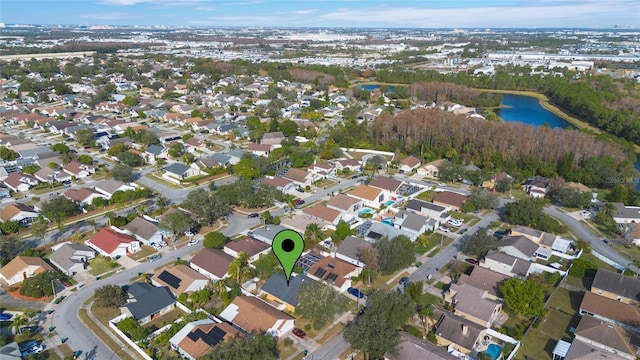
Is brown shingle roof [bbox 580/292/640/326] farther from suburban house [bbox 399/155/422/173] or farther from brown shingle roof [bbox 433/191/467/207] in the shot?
suburban house [bbox 399/155/422/173]

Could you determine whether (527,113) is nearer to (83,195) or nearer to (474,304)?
(474,304)

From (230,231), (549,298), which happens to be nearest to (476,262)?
(549,298)

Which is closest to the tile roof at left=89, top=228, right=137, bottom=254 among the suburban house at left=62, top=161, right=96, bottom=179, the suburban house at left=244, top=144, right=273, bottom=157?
the suburban house at left=62, top=161, right=96, bottom=179

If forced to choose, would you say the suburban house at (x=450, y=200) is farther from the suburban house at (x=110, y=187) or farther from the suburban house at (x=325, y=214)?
the suburban house at (x=110, y=187)

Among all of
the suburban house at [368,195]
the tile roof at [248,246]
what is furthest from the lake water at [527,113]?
the tile roof at [248,246]

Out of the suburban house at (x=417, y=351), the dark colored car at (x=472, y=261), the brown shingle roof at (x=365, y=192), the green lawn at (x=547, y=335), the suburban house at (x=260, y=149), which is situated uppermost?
the suburban house at (x=260, y=149)

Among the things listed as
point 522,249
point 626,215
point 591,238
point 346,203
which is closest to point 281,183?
point 346,203

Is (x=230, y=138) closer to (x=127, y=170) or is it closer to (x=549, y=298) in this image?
(x=127, y=170)
